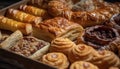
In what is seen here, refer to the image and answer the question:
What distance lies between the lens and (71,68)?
1479 millimetres

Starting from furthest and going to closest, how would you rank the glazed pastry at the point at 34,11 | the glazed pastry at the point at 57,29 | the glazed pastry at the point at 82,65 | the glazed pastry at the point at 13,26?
1. the glazed pastry at the point at 34,11
2. the glazed pastry at the point at 13,26
3. the glazed pastry at the point at 57,29
4. the glazed pastry at the point at 82,65

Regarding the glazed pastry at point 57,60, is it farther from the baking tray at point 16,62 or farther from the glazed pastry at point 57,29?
the glazed pastry at point 57,29

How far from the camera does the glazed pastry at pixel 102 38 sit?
1694mm

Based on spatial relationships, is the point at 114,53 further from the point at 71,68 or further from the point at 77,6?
the point at 77,6

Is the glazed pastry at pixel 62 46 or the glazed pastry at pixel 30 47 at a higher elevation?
the glazed pastry at pixel 62 46

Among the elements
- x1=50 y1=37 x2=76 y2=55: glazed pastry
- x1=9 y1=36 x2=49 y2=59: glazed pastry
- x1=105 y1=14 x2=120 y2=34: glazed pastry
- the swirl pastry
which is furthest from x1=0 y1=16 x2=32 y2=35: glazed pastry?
x1=105 y1=14 x2=120 y2=34: glazed pastry

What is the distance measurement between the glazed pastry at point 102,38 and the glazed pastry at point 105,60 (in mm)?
136

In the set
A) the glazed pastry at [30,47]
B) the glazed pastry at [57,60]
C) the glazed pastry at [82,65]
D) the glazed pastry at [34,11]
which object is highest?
the glazed pastry at [34,11]

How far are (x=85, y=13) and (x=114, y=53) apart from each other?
538mm

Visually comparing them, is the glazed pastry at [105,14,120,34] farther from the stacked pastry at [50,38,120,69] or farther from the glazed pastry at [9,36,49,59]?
the glazed pastry at [9,36,49,59]

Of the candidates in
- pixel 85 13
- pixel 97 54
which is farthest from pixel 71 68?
pixel 85 13

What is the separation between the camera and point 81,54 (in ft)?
5.10

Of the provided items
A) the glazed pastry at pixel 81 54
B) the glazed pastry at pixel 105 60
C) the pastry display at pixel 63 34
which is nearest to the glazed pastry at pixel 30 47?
the pastry display at pixel 63 34

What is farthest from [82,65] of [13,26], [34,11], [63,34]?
[34,11]
